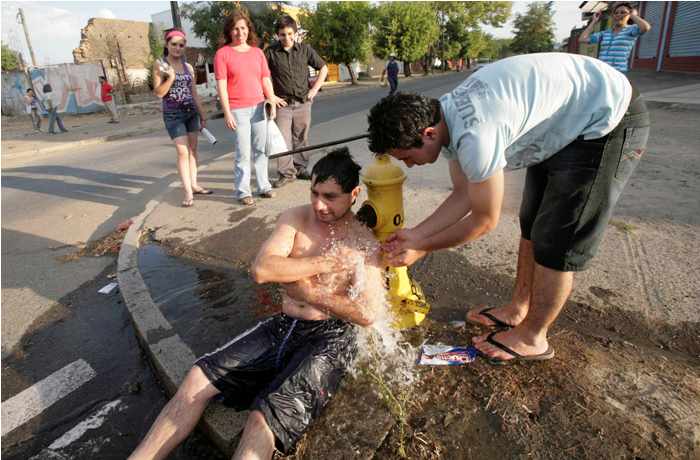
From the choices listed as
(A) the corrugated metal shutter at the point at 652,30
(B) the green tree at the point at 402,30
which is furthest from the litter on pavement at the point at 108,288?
(B) the green tree at the point at 402,30

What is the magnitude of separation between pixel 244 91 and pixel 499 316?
3693 mm

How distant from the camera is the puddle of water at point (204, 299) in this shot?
2865 millimetres

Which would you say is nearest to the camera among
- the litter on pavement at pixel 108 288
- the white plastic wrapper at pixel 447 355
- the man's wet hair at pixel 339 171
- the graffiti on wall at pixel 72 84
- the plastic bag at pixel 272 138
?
the man's wet hair at pixel 339 171

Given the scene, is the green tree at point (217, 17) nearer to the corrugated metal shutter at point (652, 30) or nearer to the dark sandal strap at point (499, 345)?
the corrugated metal shutter at point (652, 30)

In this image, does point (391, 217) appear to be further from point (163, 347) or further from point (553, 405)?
point (163, 347)

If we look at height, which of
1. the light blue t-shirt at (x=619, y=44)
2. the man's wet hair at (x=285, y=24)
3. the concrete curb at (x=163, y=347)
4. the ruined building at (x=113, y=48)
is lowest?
the concrete curb at (x=163, y=347)

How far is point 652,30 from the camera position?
20.9 metres

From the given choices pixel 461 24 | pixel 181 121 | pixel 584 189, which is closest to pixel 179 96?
pixel 181 121

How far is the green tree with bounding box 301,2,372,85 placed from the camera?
30.7 meters

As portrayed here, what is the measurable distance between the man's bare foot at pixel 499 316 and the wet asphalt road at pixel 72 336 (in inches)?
63.4

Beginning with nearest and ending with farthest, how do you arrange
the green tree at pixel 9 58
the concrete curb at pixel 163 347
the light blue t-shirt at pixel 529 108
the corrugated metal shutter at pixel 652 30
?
the light blue t-shirt at pixel 529 108 → the concrete curb at pixel 163 347 → the corrugated metal shutter at pixel 652 30 → the green tree at pixel 9 58

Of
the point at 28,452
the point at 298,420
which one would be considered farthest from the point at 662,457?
the point at 28,452

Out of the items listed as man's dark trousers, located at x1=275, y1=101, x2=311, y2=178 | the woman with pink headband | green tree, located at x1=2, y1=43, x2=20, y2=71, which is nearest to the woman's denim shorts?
the woman with pink headband

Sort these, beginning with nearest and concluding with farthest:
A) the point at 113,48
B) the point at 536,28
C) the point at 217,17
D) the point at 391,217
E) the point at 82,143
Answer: the point at 391,217, the point at 82,143, the point at 217,17, the point at 113,48, the point at 536,28
